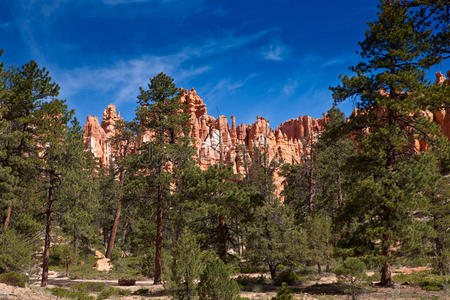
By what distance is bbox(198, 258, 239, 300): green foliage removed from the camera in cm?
939


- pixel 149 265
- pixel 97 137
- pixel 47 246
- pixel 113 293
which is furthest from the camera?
pixel 97 137

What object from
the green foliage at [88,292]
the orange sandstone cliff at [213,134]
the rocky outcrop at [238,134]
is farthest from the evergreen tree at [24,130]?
the rocky outcrop at [238,134]

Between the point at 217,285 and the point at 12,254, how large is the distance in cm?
1302

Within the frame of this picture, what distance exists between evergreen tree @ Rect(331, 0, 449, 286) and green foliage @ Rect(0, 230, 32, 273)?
16.6m

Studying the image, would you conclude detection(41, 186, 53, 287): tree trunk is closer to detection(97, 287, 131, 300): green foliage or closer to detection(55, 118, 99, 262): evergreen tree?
detection(55, 118, 99, 262): evergreen tree

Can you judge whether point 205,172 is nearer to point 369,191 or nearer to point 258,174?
point 369,191

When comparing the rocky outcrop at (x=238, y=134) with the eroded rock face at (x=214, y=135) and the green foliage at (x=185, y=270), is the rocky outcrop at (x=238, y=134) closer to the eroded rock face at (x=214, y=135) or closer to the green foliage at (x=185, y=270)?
the eroded rock face at (x=214, y=135)

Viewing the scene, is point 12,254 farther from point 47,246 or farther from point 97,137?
point 97,137

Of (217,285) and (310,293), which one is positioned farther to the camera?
(310,293)

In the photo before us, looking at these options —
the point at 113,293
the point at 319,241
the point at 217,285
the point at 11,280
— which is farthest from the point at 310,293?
the point at 11,280

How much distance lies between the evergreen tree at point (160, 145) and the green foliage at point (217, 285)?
9612mm

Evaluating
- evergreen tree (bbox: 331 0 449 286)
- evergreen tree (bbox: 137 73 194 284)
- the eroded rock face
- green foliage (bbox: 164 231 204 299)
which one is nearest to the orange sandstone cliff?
the eroded rock face

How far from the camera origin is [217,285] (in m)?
9.49

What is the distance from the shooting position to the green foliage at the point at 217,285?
9391 millimetres
